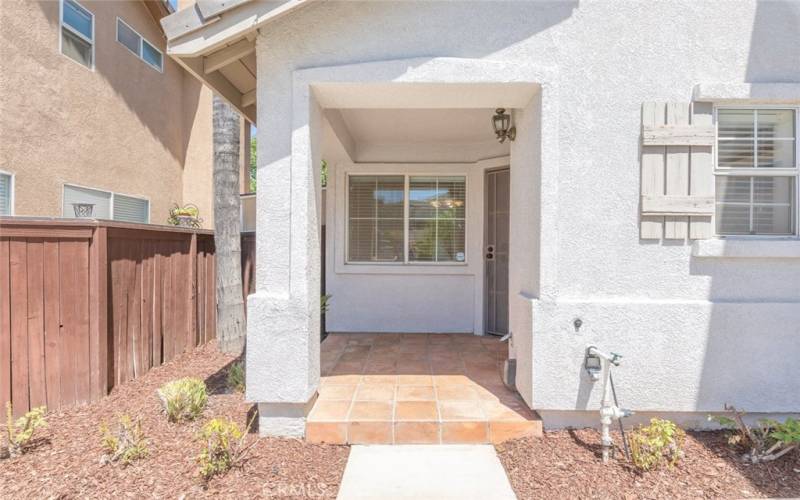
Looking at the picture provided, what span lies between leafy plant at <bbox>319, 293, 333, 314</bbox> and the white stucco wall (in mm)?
3237

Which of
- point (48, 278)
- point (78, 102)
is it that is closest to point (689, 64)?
point (48, 278)

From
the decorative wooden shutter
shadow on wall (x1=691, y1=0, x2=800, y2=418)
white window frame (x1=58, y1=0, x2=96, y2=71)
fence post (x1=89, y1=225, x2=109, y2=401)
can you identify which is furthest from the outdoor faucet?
white window frame (x1=58, y1=0, x2=96, y2=71)

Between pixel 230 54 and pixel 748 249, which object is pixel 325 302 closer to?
pixel 230 54

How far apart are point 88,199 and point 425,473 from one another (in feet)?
26.5

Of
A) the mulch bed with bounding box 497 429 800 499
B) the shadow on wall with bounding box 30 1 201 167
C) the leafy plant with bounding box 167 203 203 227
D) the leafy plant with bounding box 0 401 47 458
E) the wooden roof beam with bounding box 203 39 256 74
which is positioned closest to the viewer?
the mulch bed with bounding box 497 429 800 499

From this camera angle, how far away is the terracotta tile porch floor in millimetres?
3475

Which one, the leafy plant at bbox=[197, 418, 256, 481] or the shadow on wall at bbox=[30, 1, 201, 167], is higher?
the shadow on wall at bbox=[30, 1, 201, 167]

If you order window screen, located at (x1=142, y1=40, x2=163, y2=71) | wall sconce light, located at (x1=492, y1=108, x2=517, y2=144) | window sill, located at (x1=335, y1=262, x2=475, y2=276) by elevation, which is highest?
window screen, located at (x1=142, y1=40, x2=163, y2=71)

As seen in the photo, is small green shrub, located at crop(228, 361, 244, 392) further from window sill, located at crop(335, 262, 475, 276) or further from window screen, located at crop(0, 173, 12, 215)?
window screen, located at crop(0, 173, 12, 215)

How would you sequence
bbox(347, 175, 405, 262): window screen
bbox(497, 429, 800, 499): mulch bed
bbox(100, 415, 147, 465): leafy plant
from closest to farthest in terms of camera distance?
bbox(497, 429, 800, 499): mulch bed < bbox(100, 415, 147, 465): leafy plant < bbox(347, 175, 405, 262): window screen

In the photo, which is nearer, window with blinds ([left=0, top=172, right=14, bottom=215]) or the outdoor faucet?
the outdoor faucet

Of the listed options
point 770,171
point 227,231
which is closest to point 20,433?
point 227,231

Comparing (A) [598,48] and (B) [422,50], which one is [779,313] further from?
(B) [422,50]

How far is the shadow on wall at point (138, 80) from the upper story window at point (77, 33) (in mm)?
130
